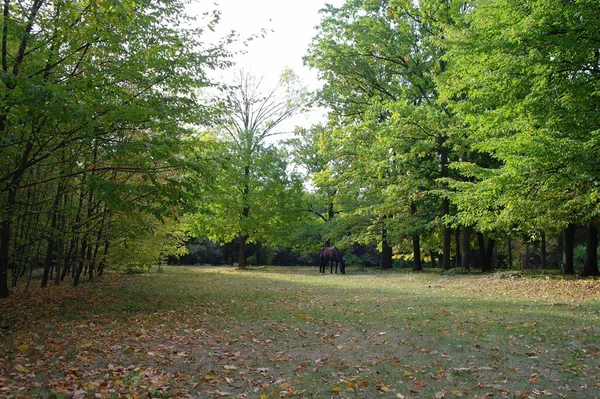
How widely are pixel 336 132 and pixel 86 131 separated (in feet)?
55.8

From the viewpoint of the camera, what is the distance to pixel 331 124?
26.1 metres

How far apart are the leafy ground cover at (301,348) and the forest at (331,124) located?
7.62 ft

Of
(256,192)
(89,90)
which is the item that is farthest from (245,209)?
(89,90)

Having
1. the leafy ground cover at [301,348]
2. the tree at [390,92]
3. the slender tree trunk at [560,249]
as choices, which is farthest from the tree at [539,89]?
the slender tree trunk at [560,249]

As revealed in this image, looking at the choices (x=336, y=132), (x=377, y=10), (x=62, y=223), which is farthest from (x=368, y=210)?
(x=62, y=223)

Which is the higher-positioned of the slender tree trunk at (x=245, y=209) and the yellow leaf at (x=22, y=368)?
the slender tree trunk at (x=245, y=209)

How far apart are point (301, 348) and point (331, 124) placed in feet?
68.2

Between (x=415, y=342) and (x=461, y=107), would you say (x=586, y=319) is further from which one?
(x=461, y=107)

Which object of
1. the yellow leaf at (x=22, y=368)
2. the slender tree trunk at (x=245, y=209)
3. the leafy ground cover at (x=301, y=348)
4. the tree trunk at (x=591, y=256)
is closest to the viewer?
the leafy ground cover at (x=301, y=348)

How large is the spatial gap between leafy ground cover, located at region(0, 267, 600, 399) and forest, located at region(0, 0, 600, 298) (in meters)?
2.32

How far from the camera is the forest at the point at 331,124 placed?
7.70m

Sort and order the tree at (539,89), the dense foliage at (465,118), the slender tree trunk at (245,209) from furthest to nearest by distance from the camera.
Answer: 1. the slender tree trunk at (245,209)
2. the dense foliage at (465,118)
3. the tree at (539,89)

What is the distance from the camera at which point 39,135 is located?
8258mm

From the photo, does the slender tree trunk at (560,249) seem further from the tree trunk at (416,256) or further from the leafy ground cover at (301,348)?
the leafy ground cover at (301,348)
